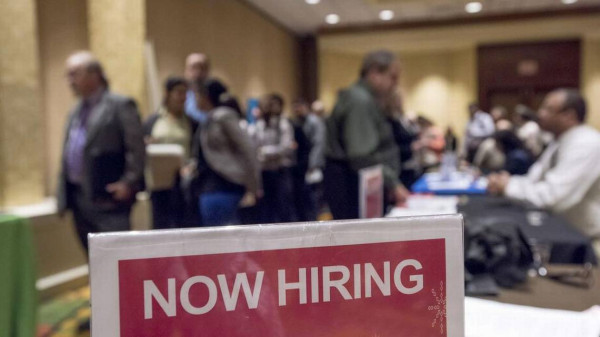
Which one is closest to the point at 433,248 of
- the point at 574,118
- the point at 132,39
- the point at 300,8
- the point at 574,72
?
the point at 574,118

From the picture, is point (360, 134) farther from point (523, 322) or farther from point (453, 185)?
point (523, 322)

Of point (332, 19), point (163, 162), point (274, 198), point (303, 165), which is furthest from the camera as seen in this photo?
point (332, 19)

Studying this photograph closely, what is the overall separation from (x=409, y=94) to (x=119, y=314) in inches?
452

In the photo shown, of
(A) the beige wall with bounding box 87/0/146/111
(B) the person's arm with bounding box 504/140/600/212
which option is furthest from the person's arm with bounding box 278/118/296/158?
(B) the person's arm with bounding box 504/140/600/212

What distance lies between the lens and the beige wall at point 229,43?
5024mm

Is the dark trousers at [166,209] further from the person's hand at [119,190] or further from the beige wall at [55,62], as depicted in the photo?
the beige wall at [55,62]

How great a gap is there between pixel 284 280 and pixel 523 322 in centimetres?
56

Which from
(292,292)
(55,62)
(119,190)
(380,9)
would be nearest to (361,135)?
(119,190)

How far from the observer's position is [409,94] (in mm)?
11555

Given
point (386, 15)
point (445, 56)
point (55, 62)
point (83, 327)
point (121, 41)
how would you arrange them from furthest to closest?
point (445, 56) < point (386, 15) < point (121, 41) < point (55, 62) < point (83, 327)

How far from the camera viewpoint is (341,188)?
244cm

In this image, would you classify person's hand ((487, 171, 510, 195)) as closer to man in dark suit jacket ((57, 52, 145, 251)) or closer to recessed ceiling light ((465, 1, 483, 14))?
man in dark suit jacket ((57, 52, 145, 251))

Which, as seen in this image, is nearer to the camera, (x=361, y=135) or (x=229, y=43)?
(x=361, y=135)

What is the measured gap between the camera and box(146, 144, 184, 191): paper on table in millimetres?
3057
